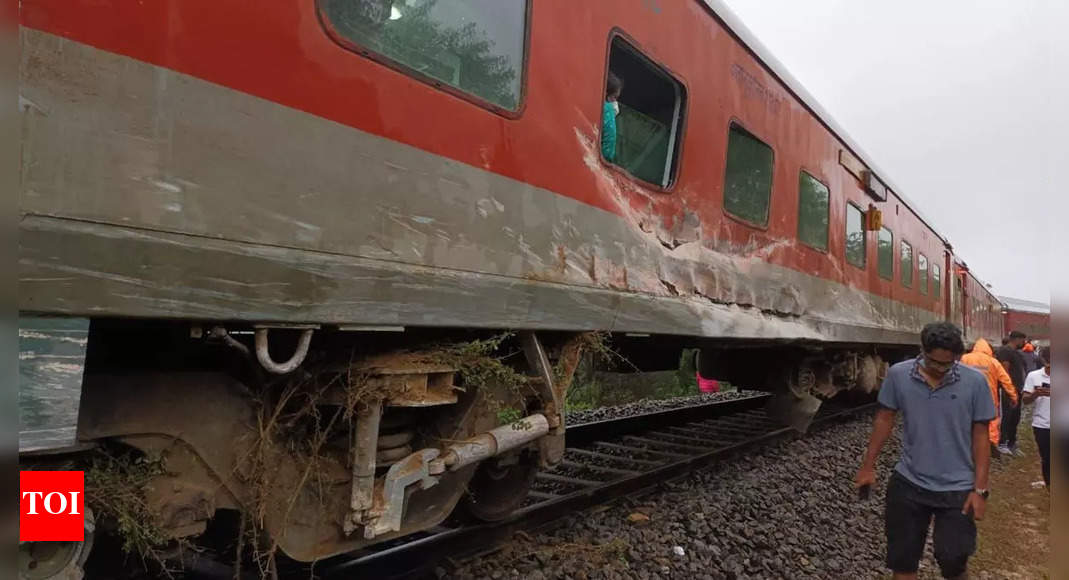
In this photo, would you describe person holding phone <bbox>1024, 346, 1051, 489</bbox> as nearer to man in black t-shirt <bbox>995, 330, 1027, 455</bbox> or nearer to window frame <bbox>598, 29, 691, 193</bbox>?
man in black t-shirt <bbox>995, 330, 1027, 455</bbox>

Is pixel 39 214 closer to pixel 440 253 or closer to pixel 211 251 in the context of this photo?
pixel 211 251

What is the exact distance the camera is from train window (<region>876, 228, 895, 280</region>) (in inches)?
340

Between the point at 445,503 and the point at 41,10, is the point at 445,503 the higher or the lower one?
the lower one

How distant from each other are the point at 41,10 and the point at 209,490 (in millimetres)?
1483

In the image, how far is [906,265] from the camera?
10.2 m

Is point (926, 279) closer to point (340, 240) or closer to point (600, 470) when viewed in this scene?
point (600, 470)

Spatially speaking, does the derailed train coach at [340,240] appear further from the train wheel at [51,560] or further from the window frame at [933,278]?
the window frame at [933,278]

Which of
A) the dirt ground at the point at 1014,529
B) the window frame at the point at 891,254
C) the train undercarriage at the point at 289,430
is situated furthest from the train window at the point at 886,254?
the train undercarriage at the point at 289,430

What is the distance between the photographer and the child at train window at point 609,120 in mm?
3525

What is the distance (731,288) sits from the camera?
4660mm

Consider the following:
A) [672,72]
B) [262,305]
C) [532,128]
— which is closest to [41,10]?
[262,305]

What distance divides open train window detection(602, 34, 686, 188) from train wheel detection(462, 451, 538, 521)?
70.1 inches

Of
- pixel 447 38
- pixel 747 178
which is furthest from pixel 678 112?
pixel 447 38

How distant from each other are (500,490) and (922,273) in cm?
1020
